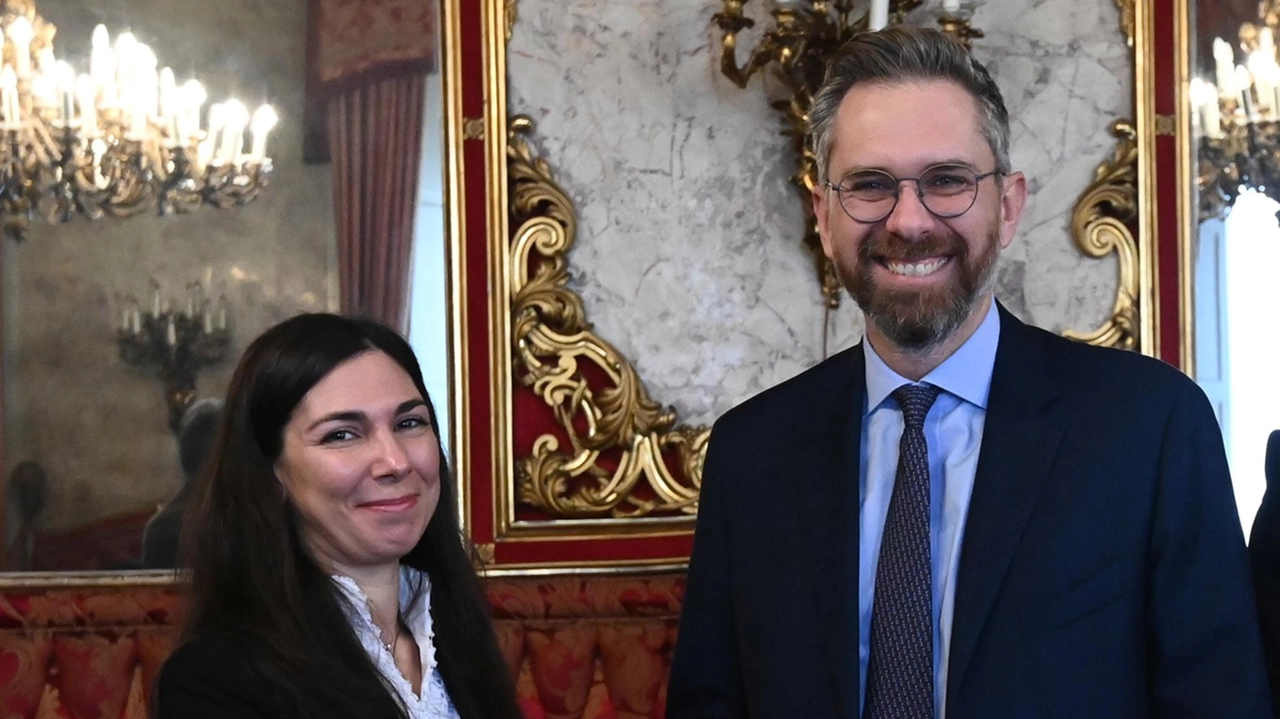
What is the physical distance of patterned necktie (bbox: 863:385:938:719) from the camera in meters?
1.73

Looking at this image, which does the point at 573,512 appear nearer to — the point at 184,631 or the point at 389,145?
the point at 389,145

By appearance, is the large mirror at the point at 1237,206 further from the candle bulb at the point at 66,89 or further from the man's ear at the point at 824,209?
the candle bulb at the point at 66,89

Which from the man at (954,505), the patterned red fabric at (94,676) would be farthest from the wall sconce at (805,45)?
the patterned red fabric at (94,676)

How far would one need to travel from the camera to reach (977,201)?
180cm

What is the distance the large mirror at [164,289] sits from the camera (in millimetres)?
3117

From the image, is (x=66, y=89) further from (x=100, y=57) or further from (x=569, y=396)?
(x=569, y=396)

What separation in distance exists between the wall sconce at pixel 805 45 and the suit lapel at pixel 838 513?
1097 millimetres

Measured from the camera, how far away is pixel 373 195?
3178 millimetres

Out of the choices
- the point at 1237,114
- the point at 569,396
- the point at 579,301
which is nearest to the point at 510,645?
the point at 569,396

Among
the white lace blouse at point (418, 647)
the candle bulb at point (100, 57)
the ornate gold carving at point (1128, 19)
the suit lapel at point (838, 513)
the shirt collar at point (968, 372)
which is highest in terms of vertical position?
the ornate gold carving at point (1128, 19)

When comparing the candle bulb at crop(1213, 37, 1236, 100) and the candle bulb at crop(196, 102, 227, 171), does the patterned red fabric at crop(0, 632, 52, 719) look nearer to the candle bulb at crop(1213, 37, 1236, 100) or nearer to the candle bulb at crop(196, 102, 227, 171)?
the candle bulb at crop(196, 102, 227, 171)

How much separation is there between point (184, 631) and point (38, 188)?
1.54m

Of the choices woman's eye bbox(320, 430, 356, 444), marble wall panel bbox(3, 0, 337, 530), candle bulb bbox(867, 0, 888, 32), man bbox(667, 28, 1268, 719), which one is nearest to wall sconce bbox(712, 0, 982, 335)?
candle bulb bbox(867, 0, 888, 32)

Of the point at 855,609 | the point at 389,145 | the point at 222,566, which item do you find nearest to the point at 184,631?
the point at 222,566
